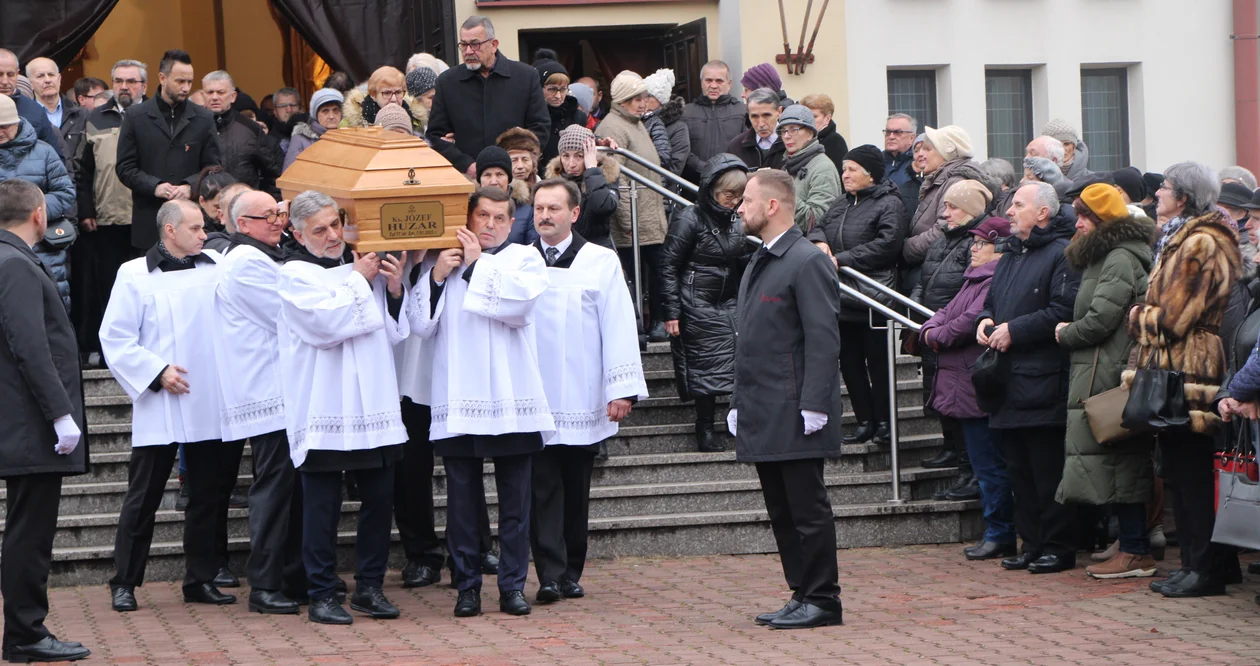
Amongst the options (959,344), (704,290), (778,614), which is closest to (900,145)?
(704,290)

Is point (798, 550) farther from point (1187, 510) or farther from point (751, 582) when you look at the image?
point (1187, 510)

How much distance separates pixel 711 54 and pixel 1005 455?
761 cm

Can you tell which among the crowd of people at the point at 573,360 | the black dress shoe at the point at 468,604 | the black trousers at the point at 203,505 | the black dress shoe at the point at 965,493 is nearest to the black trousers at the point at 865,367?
the crowd of people at the point at 573,360

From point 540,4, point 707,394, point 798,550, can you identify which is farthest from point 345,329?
point 540,4

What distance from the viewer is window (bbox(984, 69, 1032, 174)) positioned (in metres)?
16.6

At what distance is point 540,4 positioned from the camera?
15203 mm

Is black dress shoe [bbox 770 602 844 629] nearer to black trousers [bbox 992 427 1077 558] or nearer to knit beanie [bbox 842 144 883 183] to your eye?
black trousers [bbox 992 427 1077 558]

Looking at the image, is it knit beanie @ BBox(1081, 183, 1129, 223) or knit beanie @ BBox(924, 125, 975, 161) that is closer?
knit beanie @ BBox(1081, 183, 1129, 223)

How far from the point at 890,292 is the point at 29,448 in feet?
16.1

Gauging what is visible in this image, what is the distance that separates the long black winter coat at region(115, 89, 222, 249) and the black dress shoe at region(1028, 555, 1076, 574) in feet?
18.0

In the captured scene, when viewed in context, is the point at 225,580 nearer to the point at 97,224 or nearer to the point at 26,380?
the point at 26,380

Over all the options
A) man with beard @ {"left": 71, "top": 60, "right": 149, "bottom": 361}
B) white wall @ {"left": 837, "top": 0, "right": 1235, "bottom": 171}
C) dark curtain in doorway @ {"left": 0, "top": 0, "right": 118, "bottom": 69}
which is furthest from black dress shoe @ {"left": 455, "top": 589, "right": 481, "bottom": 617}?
white wall @ {"left": 837, "top": 0, "right": 1235, "bottom": 171}

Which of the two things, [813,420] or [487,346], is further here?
[487,346]

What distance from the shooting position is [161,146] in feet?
35.2
